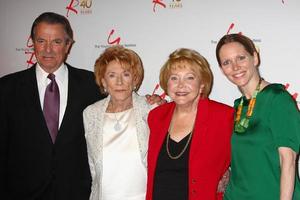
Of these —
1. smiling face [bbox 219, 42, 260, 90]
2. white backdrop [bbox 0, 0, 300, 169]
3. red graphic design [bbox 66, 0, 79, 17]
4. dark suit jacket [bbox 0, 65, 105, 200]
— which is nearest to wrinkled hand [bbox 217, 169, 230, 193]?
smiling face [bbox 219, 42, 260, 90]

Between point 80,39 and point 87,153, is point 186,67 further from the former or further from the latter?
point 80,39

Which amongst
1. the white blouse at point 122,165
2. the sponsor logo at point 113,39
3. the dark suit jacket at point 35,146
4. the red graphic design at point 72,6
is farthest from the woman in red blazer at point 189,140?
the red graphic design at point 72,6

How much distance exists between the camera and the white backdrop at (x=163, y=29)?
2512 mm

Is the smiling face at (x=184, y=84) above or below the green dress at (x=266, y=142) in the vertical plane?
above

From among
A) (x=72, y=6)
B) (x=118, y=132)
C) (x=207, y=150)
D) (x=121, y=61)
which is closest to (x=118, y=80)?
(x=121, y=61)

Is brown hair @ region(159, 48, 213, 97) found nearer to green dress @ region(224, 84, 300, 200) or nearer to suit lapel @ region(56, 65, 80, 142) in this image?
green dress @ region(224, 84, 300, 200)

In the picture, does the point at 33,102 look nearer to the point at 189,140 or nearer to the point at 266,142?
the point at 189,140

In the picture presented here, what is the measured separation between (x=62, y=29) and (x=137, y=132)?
2.98ft

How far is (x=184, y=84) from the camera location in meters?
2.04

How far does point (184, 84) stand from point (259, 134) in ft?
1.72

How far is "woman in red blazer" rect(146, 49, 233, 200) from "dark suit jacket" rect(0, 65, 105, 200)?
60 cm

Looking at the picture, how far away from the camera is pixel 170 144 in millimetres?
2047

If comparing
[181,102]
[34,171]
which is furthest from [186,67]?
[34,171]

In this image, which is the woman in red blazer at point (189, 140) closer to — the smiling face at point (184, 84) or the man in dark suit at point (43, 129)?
the smiling face at point (184, 84)
